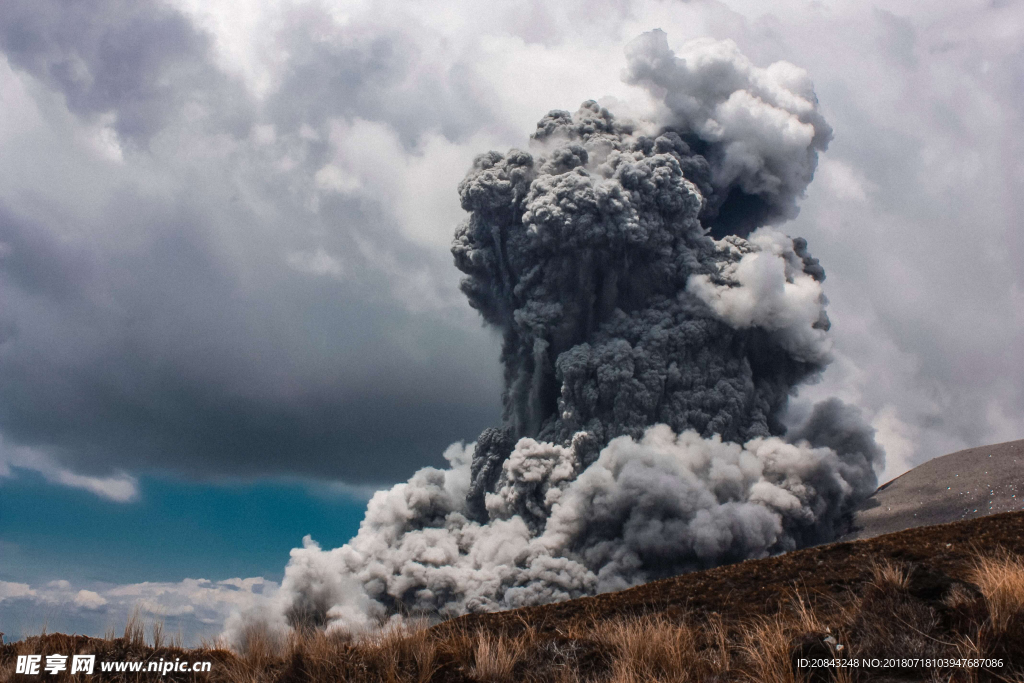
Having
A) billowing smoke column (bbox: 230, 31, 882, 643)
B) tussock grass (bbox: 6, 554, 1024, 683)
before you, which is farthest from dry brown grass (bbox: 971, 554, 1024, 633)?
billowing smoke column (bbox: 230, 31, 882, 643)

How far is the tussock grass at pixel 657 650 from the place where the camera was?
6801 millimetres

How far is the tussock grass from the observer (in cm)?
680

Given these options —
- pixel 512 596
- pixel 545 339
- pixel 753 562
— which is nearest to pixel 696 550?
pixel 512 596

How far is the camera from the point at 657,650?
835 cm

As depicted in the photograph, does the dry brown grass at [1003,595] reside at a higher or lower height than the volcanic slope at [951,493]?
lower

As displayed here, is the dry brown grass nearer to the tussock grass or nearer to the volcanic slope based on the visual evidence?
the tussock grass

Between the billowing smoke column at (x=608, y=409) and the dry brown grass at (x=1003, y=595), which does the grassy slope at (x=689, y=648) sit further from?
the billowing smoke column at (x=608, y=409)

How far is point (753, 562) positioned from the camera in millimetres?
18312

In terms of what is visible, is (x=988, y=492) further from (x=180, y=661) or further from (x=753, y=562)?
(x=180, y=661)

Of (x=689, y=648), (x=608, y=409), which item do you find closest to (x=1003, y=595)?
(x=689, y=648)

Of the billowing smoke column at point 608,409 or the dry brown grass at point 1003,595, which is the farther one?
the billowing smoke column at point 608,409

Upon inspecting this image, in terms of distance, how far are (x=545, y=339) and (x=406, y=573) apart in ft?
91.1

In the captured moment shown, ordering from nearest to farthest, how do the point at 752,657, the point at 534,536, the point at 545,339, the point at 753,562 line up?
the point at 752,657 → the point at 753,562 → the point at 534,536 → the point at 545,339

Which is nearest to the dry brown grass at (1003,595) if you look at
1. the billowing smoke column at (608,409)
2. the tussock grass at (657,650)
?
the tussock grass at (657,650)
